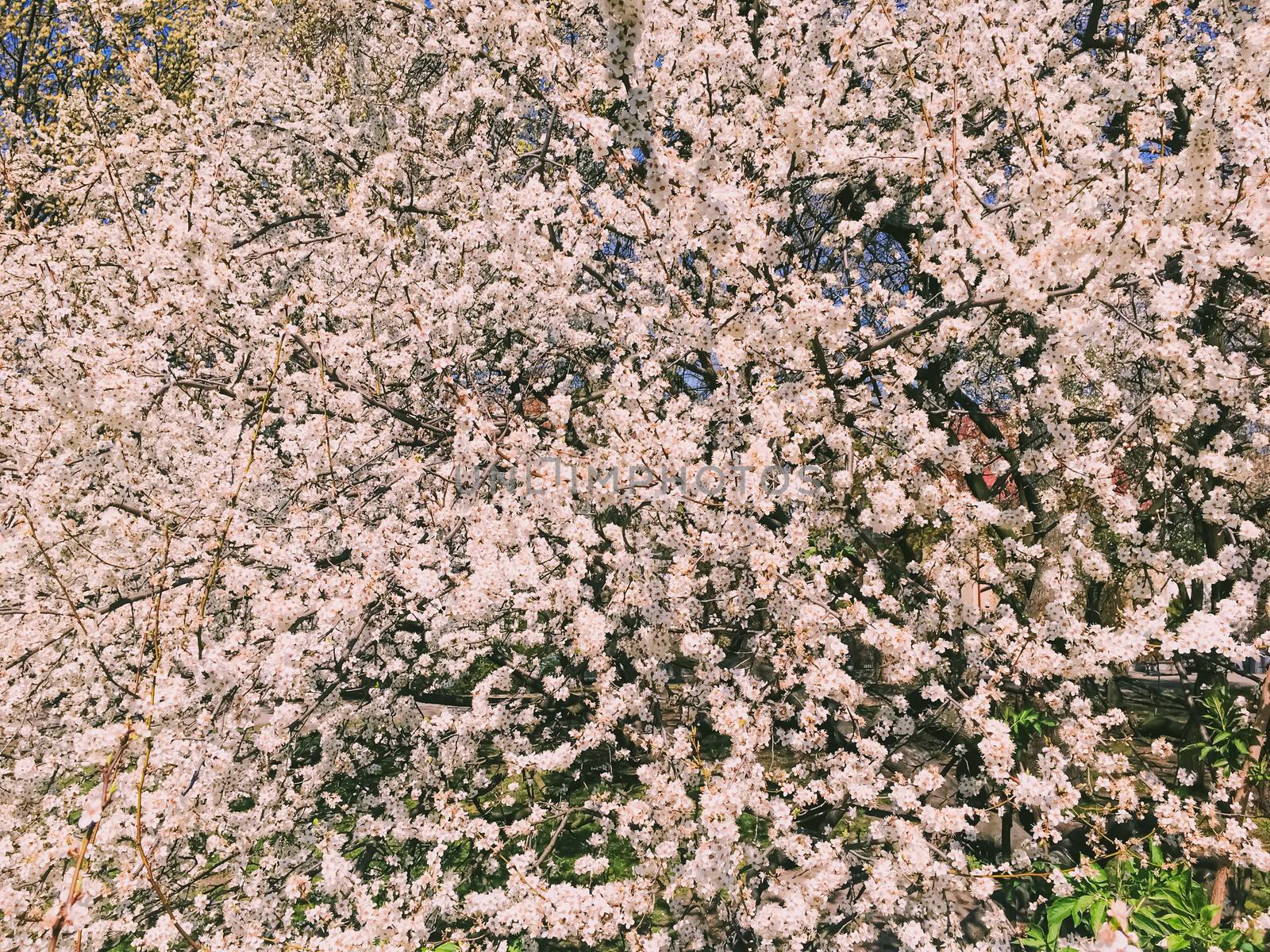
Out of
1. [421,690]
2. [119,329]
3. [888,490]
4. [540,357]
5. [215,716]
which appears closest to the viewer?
[215,716]

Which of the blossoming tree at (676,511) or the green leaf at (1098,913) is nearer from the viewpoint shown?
the blossoming tree at (676,511)

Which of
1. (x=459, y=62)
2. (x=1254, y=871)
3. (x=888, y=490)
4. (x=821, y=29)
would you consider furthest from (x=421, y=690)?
(x=1254, y=871)

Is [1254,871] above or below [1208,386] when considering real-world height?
below

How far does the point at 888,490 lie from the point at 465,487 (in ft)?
9.20

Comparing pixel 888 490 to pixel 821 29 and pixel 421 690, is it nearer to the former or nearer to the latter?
pixel 821 29

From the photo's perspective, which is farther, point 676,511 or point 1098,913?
point 676,511

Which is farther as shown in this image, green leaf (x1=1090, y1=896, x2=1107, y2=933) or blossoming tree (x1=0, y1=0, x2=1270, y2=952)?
green leaf (x1=1090, y1=896, x2=1107, y2=933)

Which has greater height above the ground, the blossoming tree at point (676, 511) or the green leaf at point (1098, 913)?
the blossoming tree at point (676, 511)

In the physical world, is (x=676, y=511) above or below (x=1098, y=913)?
above

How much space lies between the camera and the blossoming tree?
3762 millimetres

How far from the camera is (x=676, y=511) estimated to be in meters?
4.43

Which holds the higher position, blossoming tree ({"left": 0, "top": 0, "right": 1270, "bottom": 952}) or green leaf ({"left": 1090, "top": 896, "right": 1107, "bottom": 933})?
blossoming tree ({"left": 0, "top": 0, "right": 1270, "bottom": 952})

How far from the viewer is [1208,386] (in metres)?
4.13

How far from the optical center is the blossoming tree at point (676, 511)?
3.76 m
